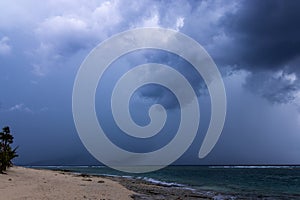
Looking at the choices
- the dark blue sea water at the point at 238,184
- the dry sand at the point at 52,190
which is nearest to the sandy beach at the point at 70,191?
the dry sand at the point at 52,190

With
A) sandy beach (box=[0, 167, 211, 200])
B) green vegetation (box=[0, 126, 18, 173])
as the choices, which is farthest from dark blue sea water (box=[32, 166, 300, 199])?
green vegetation (box=[0, 126, 18, 173])

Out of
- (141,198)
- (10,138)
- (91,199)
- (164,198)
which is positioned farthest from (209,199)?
(10,138)

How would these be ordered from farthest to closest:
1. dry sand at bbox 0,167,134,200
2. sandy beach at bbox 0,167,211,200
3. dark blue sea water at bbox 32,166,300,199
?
dark blue sea water at bbox 32,166,300,199 < sandy beach at bbox 0,167,211,200 < dry sand at bbox 0,167,134,200

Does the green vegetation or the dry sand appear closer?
the dry sand

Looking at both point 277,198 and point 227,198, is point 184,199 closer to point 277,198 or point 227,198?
point 227,198

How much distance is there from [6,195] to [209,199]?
15.1m

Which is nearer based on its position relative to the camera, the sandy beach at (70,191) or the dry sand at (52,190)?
the dry sand at (52,190)

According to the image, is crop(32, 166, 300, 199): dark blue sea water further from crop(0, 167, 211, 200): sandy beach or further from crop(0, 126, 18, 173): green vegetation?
crop(0, 126, 18, 173): green vegetation

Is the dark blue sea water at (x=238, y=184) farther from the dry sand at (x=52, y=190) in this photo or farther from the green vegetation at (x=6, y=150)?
the green vegetation at (x=6, y=150)

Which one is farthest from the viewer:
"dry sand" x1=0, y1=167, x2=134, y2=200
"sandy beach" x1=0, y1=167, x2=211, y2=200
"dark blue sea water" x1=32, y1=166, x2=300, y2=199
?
"dark blue sea water" x1=32, y1=166, x2=300, y2=199

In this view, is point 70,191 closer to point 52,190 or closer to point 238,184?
point 52,190

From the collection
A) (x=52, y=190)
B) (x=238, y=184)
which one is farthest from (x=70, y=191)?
(x=238, y=184)

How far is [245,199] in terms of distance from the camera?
2675 centimetres

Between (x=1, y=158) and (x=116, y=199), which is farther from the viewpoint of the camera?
(x=1, y=158)
